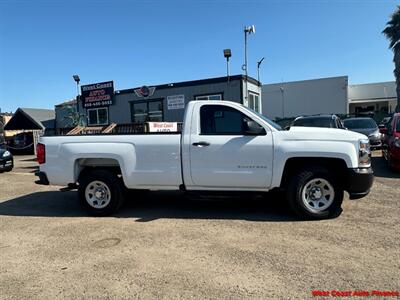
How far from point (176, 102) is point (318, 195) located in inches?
572

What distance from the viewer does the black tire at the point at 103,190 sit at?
600 centimetres

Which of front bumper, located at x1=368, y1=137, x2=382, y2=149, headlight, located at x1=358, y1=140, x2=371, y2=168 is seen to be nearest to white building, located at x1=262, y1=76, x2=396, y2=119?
front bumper, located at x1=368, y1=137, x2=382, y2=149

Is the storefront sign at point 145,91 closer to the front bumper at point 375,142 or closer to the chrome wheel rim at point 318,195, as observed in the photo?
the front bumper at point 375,142

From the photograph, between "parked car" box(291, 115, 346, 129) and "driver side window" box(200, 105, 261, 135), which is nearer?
"driver side window" box(200, 105, 261, 135)

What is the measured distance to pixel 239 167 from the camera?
5.48m

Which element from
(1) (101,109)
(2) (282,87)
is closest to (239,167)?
(1) (101,109)

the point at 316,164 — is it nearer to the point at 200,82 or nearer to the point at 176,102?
the point at 200,82

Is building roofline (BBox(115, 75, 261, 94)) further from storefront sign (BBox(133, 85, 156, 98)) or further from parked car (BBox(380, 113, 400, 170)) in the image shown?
parked car (BBox(380, 113, 400, 170))

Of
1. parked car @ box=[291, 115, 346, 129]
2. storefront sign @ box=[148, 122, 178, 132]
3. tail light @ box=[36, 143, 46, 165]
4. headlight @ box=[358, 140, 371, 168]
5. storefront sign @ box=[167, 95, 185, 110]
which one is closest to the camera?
headlight @ box=[358, 140, 371, 168]

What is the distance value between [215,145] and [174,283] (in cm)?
255

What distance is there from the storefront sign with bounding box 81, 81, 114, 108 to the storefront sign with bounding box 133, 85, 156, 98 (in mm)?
1954

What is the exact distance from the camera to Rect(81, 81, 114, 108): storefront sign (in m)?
21.0

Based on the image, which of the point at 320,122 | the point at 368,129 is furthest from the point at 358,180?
the point at 368,129

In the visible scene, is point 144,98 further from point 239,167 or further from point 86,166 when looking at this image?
point 239,167
